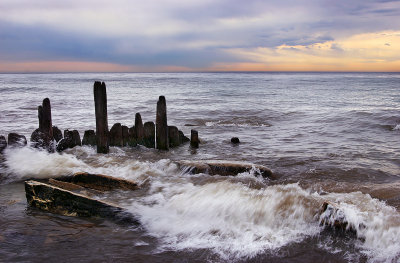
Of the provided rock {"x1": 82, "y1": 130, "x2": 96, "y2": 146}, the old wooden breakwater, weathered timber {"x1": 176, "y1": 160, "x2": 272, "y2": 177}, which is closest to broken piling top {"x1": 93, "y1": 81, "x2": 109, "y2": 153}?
the old wooden breakwater

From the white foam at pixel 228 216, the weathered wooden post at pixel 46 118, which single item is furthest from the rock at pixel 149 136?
the white foam at pixel 228 216

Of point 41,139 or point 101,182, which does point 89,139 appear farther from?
point 101,182

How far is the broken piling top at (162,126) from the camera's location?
33.0 ft

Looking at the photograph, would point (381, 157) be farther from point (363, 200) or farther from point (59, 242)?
A: point (59, 242)

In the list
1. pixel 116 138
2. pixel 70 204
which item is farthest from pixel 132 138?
pixel 70 204

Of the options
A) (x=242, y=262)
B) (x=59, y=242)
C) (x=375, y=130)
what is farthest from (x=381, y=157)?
(x=59, y=242)

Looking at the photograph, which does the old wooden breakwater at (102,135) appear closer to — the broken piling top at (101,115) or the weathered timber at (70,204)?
the broken piling top at (101,115)

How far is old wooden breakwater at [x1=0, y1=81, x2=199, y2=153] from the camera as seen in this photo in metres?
9.33

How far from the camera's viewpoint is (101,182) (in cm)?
696

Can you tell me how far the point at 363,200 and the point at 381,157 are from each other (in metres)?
4.42

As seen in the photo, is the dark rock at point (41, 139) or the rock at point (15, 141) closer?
the rock at point (15, 141)

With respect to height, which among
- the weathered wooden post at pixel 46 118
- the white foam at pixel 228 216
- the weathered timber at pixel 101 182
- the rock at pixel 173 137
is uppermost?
the weathered wooden post at pixel 46 118

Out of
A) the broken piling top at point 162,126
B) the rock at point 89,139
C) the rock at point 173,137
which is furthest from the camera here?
the rock at point 173,137

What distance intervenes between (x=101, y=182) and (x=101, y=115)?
9.71 feet
